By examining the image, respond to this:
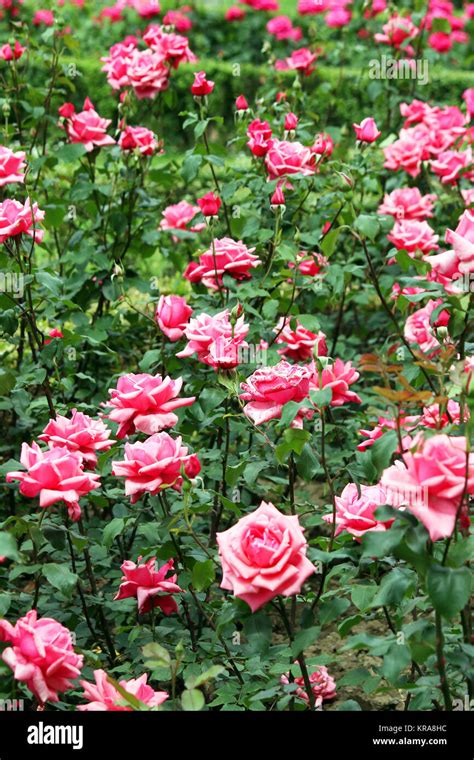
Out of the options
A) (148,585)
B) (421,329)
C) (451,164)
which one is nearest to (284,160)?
(421,329)

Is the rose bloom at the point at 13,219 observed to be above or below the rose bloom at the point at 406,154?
above

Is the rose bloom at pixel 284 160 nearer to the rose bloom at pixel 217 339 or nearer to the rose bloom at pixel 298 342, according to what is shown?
the rose bloom at pixel 298 342

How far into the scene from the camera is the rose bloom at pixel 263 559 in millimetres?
1632

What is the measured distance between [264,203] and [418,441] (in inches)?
67.8

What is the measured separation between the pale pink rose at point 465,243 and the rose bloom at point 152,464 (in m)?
0.62

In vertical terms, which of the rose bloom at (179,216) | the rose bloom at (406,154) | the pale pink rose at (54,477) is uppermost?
the pale pink rose at (54,477)

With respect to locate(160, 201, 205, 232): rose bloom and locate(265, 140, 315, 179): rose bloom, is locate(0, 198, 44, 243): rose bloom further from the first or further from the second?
locate(160, 201, 205, 232): rose bloom

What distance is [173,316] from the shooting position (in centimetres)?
249

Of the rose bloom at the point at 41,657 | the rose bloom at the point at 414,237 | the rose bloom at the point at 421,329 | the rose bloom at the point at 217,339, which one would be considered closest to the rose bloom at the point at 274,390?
the rose bloom at the point at 217,339

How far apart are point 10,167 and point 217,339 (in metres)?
0.92

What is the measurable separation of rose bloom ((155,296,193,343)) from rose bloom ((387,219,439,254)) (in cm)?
105

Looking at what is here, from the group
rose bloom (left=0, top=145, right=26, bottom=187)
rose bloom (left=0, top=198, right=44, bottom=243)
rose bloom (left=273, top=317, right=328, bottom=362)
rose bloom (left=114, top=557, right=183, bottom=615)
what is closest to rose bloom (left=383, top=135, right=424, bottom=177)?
rose bloom (left=273, top=317, right=328, bottom=362)

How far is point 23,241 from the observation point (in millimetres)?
2854
